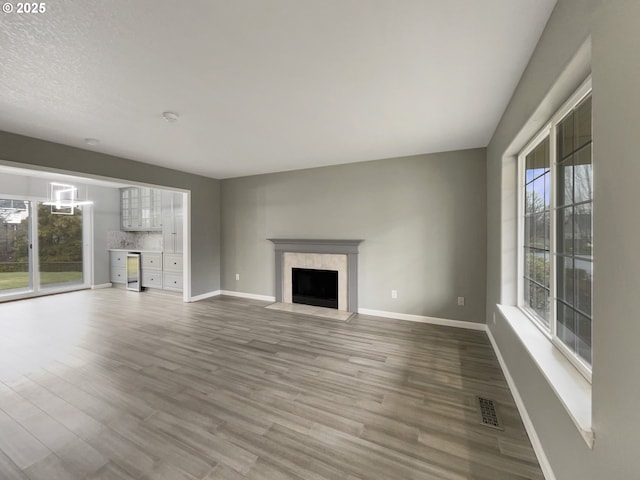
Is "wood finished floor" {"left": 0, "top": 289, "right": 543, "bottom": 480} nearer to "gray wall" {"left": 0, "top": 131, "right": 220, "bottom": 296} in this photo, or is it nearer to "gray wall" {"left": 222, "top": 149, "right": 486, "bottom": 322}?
"gray wall" {"left": 222, "top": 149, "right": 486, "bottom": 322}

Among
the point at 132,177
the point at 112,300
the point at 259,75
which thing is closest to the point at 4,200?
the point at 112,300

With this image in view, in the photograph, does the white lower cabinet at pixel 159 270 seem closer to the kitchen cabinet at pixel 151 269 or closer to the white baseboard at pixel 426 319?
the kitchen cabinet at pixel 151 269

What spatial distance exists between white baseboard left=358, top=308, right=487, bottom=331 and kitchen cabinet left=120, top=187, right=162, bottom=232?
5369 millimetres

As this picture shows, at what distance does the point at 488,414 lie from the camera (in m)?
1.89

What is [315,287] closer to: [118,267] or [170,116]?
[170,116]

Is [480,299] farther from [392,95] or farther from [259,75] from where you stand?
[259,75]

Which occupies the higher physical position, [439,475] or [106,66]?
[106,66]

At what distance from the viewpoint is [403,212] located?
396 cm

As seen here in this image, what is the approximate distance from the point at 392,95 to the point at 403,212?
6.73ft

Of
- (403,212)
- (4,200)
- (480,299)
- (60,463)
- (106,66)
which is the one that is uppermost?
(106,66)

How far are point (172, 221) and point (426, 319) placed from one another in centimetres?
554

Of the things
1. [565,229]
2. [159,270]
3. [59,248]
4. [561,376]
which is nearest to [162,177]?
[159,270]

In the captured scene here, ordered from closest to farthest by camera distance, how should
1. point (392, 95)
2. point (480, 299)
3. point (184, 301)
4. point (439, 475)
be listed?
1. point (439, 475)
2. point (392, 95)
3. point (480, 299)
4. point (184, 301)

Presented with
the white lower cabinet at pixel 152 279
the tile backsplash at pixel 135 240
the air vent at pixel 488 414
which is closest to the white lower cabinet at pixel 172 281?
the white lower cabinet at pixel 152 279
